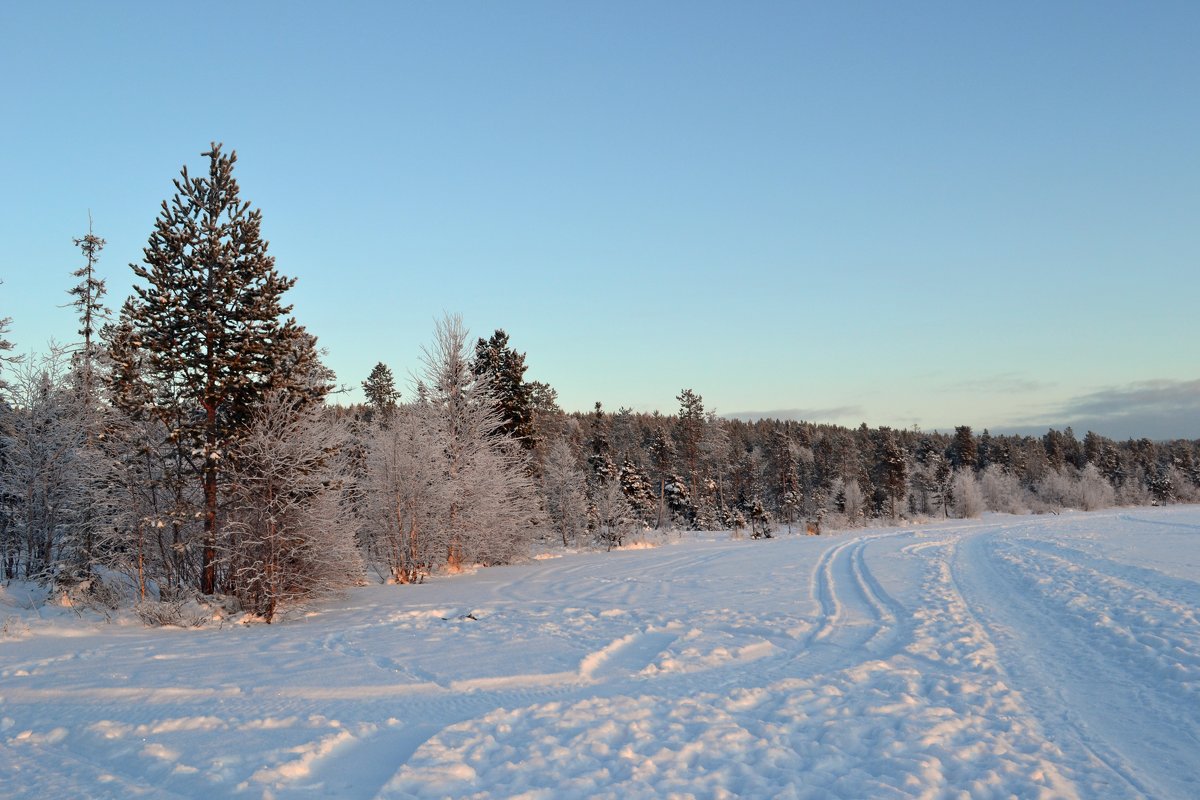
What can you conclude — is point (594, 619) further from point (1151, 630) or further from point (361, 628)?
point (1151, 630)

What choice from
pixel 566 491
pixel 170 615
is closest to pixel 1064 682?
pixel 170 615

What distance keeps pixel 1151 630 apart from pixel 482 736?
10.8 metres

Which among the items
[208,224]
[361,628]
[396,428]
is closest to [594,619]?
[361,628]

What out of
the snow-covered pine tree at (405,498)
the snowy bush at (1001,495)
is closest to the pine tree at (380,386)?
the snow-covered pine tree at (405,498)

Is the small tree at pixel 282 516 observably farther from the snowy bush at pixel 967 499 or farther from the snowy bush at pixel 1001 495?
the snowy bush at pixel 1001 495

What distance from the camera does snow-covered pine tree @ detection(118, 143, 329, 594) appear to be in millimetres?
18094

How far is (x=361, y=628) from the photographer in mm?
14328

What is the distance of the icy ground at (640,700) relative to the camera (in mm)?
5992

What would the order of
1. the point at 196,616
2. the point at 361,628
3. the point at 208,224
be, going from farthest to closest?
the point at 208,224 < the point at 196,616 < the point at 361,628

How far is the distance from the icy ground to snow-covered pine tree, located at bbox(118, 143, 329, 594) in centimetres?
516

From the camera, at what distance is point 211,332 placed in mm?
18484

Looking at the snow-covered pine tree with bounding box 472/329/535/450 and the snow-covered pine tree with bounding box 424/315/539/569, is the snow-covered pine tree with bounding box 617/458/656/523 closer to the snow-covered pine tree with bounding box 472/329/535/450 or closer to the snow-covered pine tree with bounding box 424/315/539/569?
the snow-covered pine tree with bounding box 472/329/535/450

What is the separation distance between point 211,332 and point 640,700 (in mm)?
16192

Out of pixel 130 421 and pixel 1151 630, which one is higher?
pixel 130 421
